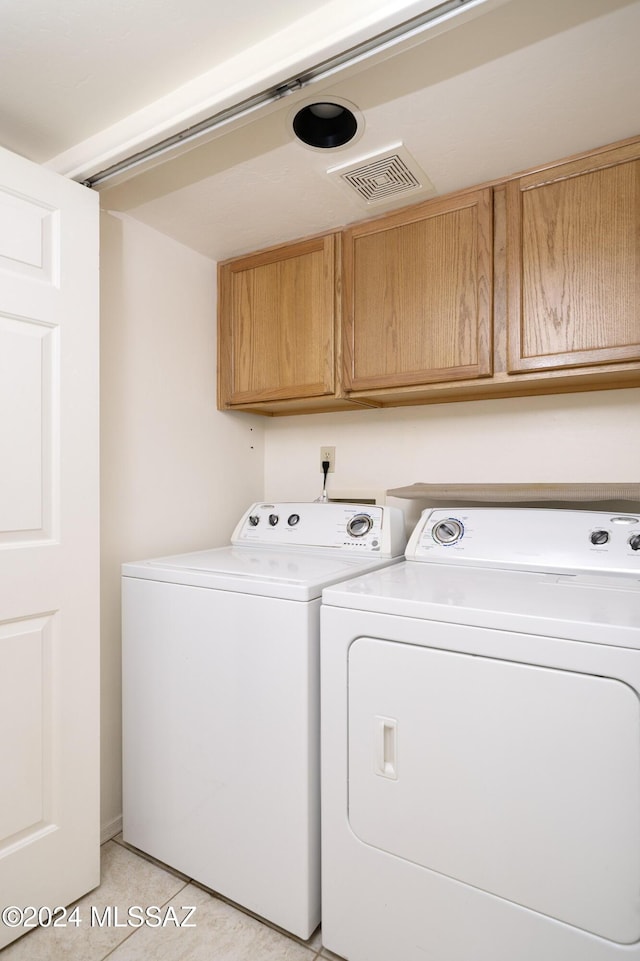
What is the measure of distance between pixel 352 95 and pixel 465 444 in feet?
3.90

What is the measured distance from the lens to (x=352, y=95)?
1286mm

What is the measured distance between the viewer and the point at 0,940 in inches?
50.6

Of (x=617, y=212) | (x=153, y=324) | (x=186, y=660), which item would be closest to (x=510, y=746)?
(x=186, y=660)

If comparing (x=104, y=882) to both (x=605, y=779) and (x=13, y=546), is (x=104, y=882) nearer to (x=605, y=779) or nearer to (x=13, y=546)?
(x=13, y=546)

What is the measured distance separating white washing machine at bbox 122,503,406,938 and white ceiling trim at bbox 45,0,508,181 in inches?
45.5

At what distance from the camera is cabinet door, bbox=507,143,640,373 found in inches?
57.6

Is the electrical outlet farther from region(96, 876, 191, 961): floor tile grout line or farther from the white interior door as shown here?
region(96, 876, 191, 961): floor tile grout line

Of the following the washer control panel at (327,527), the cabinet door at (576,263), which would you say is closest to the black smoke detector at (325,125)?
the cabinet door at (576,263)

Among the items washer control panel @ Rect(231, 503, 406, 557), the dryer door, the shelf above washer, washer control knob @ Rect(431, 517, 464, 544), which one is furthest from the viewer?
washer control panel @ Rect(231, 503, 406, 557)

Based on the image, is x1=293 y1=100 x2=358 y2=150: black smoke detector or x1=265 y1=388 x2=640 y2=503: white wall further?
x1=265 y1=388 x2=640 y2=503: white wall

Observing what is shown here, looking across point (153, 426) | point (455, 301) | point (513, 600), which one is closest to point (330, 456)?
point (153, 426)

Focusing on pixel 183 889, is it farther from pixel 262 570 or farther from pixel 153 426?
pixel 153 426

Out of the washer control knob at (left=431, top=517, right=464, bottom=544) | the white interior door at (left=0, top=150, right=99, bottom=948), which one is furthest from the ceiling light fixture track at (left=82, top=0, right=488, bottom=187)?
the washer control knob at (left=431, top=517, right=464, bottom=544)

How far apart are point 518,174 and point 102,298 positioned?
1387 mm
